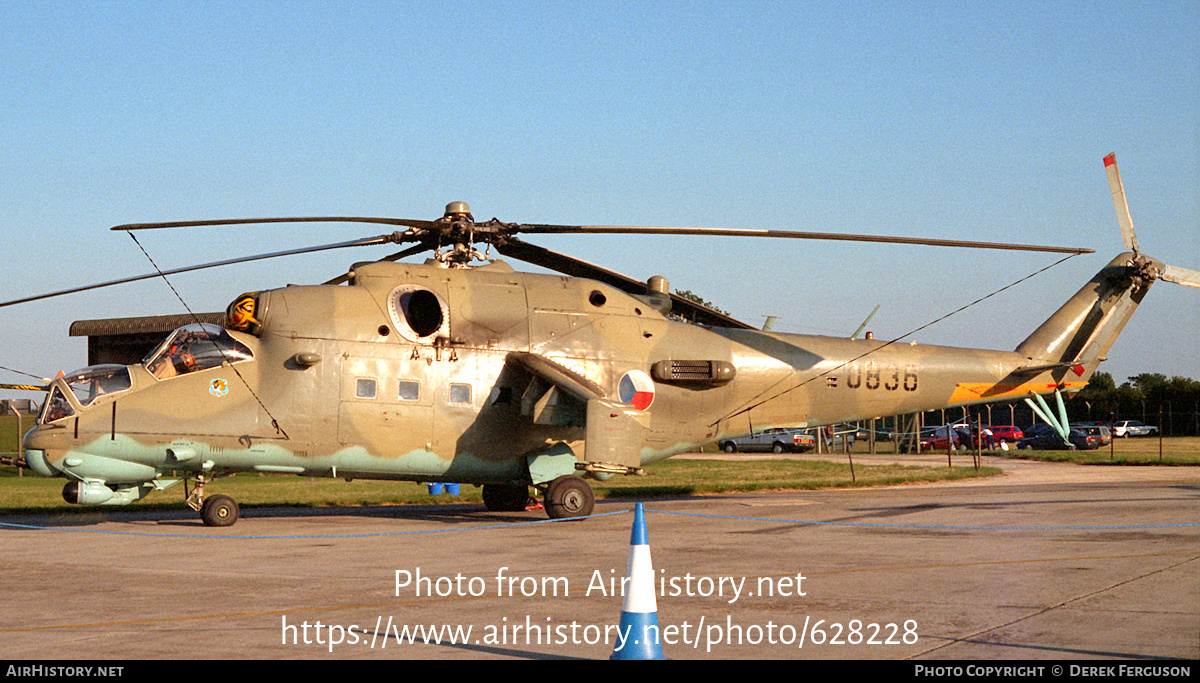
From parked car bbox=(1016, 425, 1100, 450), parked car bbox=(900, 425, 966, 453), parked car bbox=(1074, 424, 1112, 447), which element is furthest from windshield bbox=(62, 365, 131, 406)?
parked car bbox=(1074, 424, 1112, 447)

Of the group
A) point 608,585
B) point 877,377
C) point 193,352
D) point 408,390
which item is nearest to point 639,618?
point 608,585

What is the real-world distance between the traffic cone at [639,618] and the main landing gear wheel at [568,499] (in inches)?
394

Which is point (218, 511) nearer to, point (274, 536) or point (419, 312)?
point (274, 536)

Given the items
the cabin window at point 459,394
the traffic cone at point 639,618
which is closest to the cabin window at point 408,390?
the cabin window at point 459,394

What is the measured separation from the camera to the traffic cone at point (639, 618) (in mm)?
5859

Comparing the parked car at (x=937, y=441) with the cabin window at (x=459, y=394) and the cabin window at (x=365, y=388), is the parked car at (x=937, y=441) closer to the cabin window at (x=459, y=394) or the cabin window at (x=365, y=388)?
the cabin window at (x=459, y=394)

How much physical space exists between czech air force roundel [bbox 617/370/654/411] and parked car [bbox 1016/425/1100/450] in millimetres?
37404

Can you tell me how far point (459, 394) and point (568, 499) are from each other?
8.04 feet

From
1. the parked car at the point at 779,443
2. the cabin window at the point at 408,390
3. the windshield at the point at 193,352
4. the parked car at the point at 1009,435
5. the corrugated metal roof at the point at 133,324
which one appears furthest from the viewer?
the parked car at the point at 1009,435

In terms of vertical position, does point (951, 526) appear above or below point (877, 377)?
below

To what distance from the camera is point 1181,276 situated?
19.7 metres

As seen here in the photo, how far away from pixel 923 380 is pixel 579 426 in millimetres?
7027

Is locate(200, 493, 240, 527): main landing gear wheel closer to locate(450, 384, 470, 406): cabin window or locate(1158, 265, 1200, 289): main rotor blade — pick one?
locate(450, 384, 470, 406): cabin window
